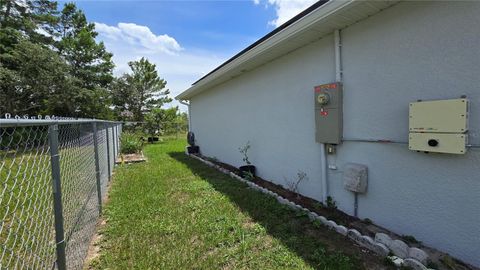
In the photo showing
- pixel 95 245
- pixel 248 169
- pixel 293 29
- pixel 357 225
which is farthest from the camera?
pixel 248 169

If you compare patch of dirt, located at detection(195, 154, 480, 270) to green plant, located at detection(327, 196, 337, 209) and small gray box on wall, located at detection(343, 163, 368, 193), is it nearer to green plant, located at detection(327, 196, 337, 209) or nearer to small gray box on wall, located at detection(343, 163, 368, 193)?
green plant, located at detection(327, 196, 337, 209)

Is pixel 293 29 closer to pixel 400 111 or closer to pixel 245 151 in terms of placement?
pixel 400 111

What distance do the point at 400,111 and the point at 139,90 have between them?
28.1 meters

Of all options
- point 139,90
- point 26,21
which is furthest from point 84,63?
point 139,90

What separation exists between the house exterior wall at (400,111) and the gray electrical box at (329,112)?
0.11m

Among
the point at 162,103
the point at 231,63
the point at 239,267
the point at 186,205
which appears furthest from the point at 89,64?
the point at 239,267

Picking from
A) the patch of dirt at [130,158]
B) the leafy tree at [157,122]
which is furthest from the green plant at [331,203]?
the leafy tree at [157,122]

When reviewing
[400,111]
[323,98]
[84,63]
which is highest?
[84,63]

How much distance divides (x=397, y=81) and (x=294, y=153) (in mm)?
2132

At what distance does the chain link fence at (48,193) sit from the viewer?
1.42 metres

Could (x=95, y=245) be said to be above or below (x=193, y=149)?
below

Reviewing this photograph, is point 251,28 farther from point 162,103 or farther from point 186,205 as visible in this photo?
point 162,103

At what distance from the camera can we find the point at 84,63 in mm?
19828

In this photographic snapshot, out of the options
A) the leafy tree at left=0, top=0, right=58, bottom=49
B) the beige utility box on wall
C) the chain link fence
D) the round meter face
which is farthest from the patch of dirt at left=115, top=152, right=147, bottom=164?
the leafy tree at left=0, top=0, right=58, bottom=49
